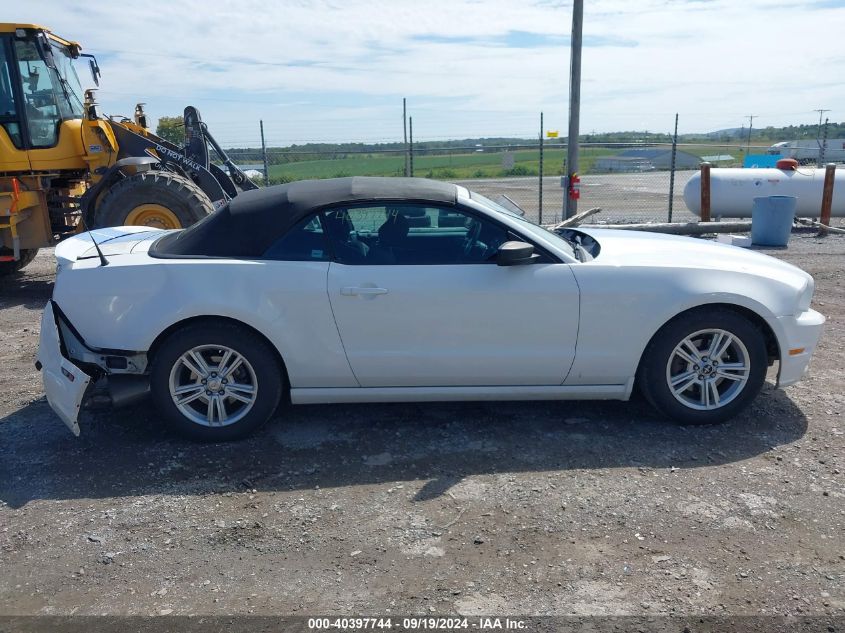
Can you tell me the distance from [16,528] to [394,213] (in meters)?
2.72

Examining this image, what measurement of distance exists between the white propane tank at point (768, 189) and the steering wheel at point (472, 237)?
11.9 m

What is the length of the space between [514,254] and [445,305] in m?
0.51

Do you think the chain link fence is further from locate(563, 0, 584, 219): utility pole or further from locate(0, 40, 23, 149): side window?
locate(0, 40, 23, 149): side window

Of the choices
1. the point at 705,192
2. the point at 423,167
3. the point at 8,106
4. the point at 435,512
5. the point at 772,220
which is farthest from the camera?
the point at 423,167

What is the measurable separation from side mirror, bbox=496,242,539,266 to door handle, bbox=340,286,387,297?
73cm

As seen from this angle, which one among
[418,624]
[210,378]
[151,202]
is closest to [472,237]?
[210,378]

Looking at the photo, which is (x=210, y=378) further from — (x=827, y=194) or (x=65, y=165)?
(x=827, y=194)

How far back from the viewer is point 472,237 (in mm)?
4539

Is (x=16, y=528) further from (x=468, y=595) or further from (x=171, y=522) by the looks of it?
(x=468, y=595)

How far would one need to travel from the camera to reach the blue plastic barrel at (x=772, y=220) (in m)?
11.3

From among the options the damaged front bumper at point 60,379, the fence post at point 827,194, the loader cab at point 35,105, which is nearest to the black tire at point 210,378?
the damaged front bumper at point 60,379

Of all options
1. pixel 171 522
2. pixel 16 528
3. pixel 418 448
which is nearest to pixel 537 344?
pixel 418 448

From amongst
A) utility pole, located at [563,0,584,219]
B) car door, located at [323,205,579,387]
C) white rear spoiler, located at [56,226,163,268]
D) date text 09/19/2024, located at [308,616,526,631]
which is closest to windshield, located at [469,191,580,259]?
car door, located at [323,205,579,387]

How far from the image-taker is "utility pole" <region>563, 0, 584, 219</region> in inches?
501
